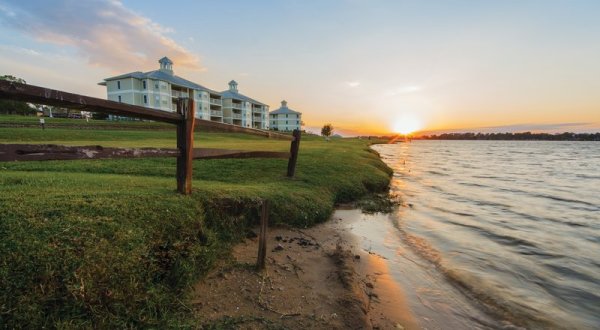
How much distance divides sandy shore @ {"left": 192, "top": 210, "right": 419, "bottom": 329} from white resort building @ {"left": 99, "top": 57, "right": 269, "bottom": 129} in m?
40.8

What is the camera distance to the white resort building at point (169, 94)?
52.2 meters

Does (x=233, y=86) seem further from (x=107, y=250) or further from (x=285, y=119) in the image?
(x=107, y=250)

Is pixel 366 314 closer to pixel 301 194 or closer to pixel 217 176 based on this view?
pixel 301 194

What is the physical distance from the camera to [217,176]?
891 cm

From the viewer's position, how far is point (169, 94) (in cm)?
5606

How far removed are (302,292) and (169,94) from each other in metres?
59.5

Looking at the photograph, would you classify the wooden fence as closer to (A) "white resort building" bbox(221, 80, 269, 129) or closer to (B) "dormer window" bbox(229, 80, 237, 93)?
(A) "white resort building" bbox(221, 80, 269, 129)

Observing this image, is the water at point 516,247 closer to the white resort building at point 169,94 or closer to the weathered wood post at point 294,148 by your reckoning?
the weathered wood post at point 294,148

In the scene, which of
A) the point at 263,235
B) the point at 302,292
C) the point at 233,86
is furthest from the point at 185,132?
the point at 233,86

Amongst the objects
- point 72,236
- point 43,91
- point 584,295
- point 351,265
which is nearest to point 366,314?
point 351,265

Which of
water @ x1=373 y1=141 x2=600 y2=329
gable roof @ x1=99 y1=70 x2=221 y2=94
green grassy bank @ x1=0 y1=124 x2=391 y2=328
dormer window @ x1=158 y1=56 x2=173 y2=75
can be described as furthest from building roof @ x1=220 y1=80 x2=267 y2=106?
green grassy bank @ x1=0 y1=124 x2=391 y2=328

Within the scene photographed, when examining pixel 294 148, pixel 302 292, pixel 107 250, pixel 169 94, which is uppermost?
pixel 169 94

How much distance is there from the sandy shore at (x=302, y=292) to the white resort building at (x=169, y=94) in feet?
134

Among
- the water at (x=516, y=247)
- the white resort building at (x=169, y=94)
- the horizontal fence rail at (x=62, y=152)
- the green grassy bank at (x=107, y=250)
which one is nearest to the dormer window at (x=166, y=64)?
the white resort building at (x=169, y=94)
